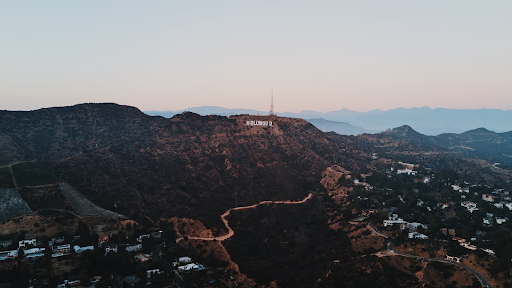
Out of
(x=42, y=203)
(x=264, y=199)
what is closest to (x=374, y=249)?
(x=264, y=199)

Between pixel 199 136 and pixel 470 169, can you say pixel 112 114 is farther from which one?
pixel 470 169

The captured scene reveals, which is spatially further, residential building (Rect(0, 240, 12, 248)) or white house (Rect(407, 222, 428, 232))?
white house (Rect(407, 222, 428, 232))

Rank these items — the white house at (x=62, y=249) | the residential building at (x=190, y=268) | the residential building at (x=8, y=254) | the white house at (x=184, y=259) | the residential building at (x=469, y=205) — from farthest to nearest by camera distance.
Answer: the residential building at (x=469, y=205) < the white house at (x=184, y=259) < the white house at (x=62, y=249) < the residential building at (x=190, y=268) < the residential building at (x=8, y=254)

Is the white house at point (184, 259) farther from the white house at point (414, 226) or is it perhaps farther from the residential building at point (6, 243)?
the white house at point (414, 226)

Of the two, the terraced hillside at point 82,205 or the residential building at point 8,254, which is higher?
the terraced hillside at point 82,205

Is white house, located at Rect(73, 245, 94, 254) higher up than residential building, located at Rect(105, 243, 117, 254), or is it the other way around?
white house, located at Rect(73, 245, 94, 254)

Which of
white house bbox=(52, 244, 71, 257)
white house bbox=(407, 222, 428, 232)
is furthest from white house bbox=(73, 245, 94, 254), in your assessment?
white house bbox=(407, 222, 428, 232)

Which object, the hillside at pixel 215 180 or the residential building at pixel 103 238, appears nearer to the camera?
the hillside at pixel 215 180

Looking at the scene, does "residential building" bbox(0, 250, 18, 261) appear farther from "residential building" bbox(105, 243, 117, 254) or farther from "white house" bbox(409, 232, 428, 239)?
"white house" bbox(409, 232, 428, 239)

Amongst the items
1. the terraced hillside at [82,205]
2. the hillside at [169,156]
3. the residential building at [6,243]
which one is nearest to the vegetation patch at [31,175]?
the hillside at [169,156]

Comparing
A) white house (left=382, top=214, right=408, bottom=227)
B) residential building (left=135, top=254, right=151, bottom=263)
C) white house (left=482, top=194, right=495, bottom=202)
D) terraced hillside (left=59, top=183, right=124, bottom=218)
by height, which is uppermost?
terraced hillside (left=59, top=183, right=124, bottom=218)

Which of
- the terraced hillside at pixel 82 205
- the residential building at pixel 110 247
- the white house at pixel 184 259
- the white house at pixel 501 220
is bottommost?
the white house at pixel 184 259

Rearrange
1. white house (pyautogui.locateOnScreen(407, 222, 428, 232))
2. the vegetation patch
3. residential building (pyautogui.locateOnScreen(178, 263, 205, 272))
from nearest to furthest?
residential building (pyautogui.locateOnScreen(178, 263, 205, 272)) → white house (pyautogui.locateOnScreen(407, 222, 428, 232)) → the vegetation patch
